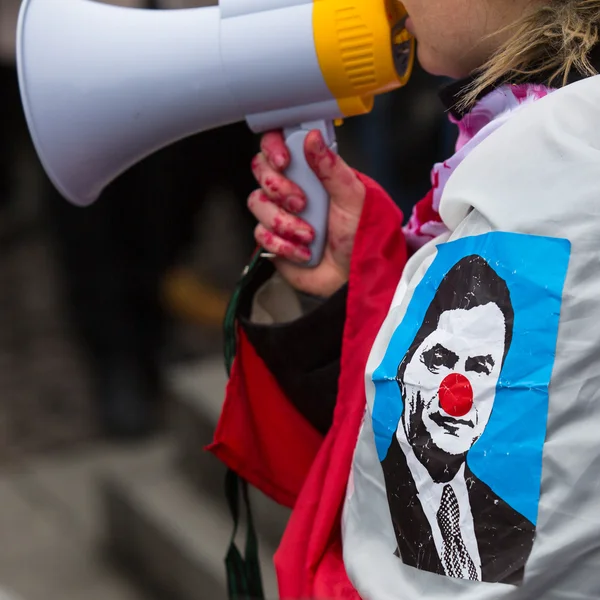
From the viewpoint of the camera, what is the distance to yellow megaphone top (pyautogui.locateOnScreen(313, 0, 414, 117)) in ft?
3.05

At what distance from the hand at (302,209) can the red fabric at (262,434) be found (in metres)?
0.12

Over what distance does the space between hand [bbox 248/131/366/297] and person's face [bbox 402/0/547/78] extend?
0.61 feet

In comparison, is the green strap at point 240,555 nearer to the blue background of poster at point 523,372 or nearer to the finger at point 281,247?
the finger at point 281,247

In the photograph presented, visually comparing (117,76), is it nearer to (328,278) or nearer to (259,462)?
(328,278)

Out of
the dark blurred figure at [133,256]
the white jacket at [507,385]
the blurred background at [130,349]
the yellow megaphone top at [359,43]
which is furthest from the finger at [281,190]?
the dark blurred figure at [133,256]

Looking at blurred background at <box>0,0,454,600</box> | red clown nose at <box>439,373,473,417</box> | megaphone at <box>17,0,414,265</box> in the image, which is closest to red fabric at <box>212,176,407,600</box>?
megaphone at <box>17,0,414,265</box>

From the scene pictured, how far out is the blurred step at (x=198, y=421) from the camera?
229 centimetres

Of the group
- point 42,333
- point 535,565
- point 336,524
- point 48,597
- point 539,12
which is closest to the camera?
point 535,565

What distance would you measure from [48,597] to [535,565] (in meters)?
2.01

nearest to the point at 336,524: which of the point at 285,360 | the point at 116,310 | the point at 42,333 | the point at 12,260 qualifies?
the point at 285,360

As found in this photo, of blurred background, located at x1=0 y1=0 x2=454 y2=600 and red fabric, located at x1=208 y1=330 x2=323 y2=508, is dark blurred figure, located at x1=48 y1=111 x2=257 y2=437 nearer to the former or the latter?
blurred background, located at x1=0 y1=0 x2=454 y2=600

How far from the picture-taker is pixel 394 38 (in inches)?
37.5

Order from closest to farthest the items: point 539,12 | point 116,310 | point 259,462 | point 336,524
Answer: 1. point 539,12
2. point 336,524
3. point 259,462
4. point 116,310

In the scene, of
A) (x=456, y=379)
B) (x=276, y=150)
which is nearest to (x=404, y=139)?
(x=276, y=150)
